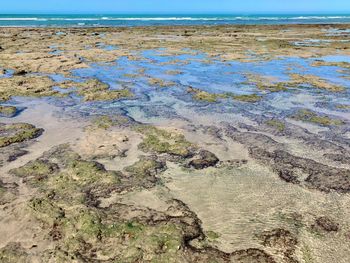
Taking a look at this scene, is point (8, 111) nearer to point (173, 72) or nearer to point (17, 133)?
point (17, 133)

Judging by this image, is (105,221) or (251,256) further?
(105,221)

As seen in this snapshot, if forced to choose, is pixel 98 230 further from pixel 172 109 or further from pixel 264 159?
pixel 172 109

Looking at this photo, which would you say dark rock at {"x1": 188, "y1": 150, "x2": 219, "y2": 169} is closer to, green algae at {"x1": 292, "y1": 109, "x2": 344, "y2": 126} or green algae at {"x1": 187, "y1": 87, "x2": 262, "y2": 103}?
green algae at {"x1": 292, "y1": 109, "x2": 344, "y2": 126}

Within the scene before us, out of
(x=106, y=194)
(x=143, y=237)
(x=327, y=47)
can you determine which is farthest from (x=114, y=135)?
(x=327, y=47)

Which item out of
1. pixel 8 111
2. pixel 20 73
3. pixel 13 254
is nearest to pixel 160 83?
pixel 8 111

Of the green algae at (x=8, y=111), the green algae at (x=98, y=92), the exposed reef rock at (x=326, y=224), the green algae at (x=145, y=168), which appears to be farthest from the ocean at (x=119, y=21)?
the exposed reef rock at (x=326, y=224)

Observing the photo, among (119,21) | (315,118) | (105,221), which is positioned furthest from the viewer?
(119,21)

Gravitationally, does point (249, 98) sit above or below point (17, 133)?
below

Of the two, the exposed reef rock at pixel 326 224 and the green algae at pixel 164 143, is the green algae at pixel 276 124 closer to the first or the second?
→ the green algae at pixel 164 143
